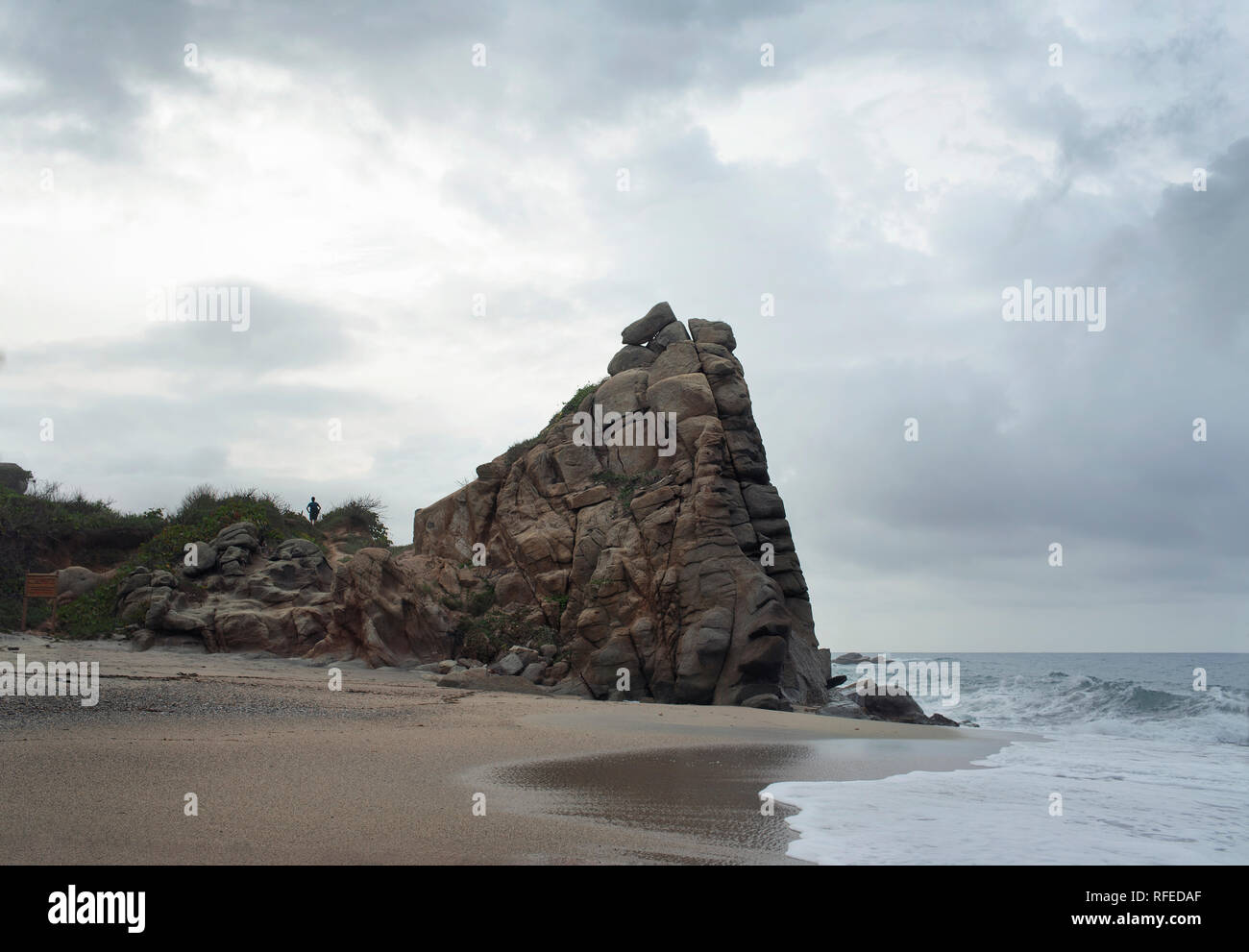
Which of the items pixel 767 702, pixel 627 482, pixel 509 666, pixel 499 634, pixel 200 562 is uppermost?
pixel 627 482

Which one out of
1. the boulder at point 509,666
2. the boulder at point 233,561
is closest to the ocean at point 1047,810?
the boulder at point 509,666

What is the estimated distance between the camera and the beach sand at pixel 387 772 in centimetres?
555

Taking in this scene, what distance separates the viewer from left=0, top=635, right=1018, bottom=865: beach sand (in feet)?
18.2

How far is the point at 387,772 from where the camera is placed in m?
8.18

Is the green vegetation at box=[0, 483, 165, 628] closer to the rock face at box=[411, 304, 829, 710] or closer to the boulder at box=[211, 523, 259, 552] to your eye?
the boulder at box=[211, 523, 259, 552]

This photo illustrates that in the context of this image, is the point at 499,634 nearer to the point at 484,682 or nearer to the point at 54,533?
the point at 484,682

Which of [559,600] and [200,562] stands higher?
[200,562]

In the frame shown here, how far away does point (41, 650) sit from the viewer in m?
16.7

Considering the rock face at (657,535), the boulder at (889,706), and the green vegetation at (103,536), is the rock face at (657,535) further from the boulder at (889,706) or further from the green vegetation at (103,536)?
the green vegetation at (103,536)

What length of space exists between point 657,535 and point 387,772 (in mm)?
14881

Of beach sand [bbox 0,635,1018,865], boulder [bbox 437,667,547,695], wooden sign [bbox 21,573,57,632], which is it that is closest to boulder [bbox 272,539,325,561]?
wooden sign [bbox 21,573,57,632]

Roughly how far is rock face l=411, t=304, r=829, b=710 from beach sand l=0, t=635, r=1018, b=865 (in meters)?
4.97

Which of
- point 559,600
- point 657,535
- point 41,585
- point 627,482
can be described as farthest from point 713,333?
point 41,585
